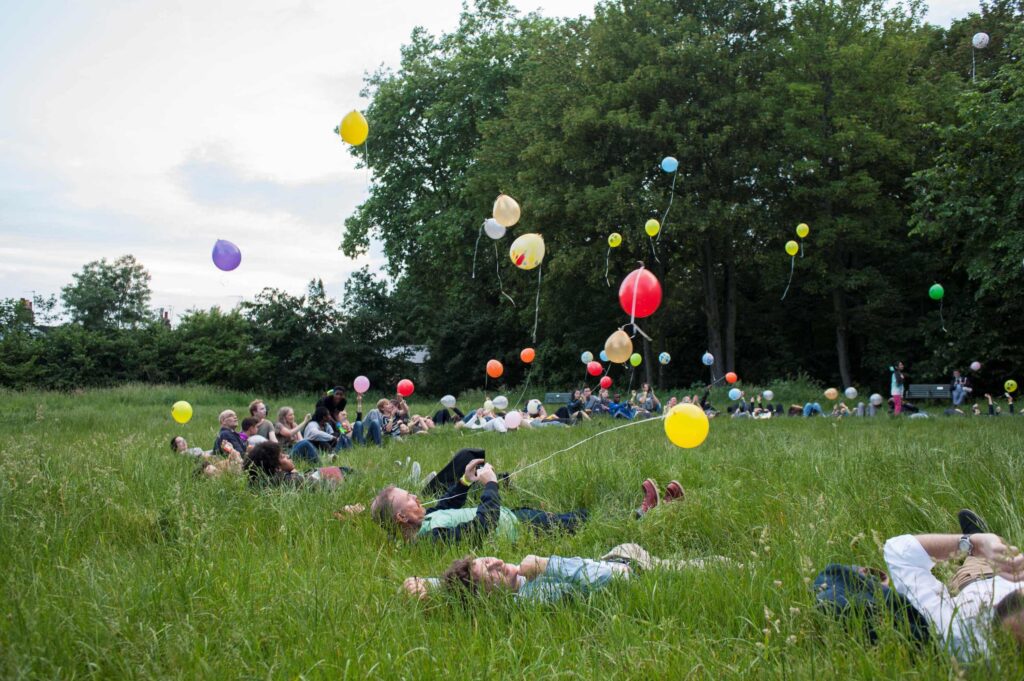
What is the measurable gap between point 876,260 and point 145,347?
28415 mm

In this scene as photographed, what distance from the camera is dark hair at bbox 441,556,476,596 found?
3262 mm

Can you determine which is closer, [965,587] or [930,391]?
[965,587]

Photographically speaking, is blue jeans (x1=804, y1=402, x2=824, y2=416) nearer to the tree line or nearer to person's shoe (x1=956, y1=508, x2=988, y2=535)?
the tree line

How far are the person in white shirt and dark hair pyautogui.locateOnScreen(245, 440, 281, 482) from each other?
479cm

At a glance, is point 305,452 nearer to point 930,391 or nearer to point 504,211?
point 504,211

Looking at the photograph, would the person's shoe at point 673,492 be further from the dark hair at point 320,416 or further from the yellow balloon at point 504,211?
the dark hair at point 320,416

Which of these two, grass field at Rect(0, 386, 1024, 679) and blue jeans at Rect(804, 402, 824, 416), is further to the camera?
blue jeans at Rect(804, 402, 824, 416)

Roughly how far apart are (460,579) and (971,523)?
7.82ft

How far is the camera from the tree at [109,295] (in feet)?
149

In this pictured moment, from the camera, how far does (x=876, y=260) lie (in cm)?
2695

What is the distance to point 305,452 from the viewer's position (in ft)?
28.9

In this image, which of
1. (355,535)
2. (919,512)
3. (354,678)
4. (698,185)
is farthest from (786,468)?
(698,185)

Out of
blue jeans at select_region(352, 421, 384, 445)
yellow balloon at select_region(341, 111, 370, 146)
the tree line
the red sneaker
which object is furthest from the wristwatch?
the tree line

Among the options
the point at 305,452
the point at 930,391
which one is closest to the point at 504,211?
the point at 305,452
